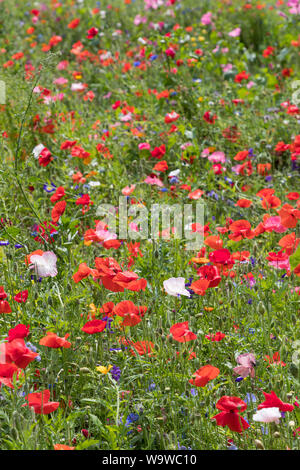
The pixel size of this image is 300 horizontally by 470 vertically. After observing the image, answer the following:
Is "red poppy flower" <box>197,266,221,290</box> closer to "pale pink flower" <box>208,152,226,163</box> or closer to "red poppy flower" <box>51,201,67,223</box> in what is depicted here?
"red poppy flower" <box>51,201,67,223</box>

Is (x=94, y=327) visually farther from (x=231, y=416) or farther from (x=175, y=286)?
(x=231, y=416)

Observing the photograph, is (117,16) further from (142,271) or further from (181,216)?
(142,271)

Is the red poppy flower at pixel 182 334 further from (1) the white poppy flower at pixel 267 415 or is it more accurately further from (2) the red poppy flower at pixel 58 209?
(2) the red poppy flower at pixel 58 209

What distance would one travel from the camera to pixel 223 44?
4.36 m

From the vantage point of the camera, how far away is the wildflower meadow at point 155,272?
4.92 ft

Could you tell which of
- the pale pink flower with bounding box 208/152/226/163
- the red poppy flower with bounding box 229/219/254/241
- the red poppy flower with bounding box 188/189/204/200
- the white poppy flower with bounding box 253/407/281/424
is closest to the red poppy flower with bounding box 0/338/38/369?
the white poppy flower with bounding box 253/407/281/424

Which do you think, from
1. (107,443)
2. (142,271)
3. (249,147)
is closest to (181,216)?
(142,271)

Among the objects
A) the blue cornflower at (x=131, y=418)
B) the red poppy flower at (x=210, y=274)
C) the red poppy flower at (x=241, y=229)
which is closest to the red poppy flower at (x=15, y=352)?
the blue cornflower at (x=131, y=418)

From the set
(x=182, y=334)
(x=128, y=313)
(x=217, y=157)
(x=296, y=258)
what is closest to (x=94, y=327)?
(x=128, y=313)

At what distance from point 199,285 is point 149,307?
31 centimetres

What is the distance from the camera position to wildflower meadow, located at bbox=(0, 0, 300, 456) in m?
1.50

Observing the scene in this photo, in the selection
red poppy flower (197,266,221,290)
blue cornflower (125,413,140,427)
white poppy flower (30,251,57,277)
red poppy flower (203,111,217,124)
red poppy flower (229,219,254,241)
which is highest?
red poppy flower (203,111,217,124)

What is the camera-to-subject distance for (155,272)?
208cm

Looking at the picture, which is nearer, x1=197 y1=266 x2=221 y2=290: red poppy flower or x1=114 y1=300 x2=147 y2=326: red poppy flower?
x1=114 y1=300 x2=147 y2=326: red poppy flower
